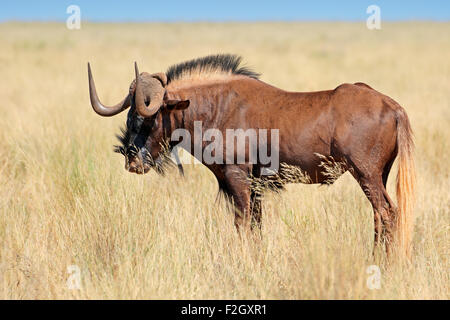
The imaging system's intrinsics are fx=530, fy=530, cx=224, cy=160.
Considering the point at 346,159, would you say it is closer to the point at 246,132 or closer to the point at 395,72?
the point at 246,132

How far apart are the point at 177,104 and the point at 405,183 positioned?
2.26 metres

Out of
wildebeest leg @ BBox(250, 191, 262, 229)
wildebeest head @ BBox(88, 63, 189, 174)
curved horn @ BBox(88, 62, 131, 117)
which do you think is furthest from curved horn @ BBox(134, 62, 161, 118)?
wildebeest leg @ BBox(250, 191, 262, 229)

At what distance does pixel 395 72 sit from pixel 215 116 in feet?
56.5

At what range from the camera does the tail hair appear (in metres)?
4.62

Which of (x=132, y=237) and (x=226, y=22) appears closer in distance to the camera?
(x=132, y=237)

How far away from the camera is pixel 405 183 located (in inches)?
188

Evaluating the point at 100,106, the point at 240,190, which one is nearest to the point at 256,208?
the point at 240,190

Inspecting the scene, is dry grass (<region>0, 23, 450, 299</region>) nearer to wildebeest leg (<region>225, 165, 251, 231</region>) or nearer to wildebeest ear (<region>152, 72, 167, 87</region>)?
wildebeest leg (<region>225, 165, 251, 231</region>)

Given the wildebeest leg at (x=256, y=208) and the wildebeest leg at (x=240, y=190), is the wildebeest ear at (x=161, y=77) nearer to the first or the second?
the wildebeest leg at (x=240, y=190)

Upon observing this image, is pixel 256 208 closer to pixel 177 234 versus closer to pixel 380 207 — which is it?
pixel 177 234

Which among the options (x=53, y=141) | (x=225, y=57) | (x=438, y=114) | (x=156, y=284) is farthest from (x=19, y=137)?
(x=438, y=114)

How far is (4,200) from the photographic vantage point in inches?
229

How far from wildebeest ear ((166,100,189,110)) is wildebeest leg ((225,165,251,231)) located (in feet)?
2.41

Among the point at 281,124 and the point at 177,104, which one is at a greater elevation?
the point at 177,104
